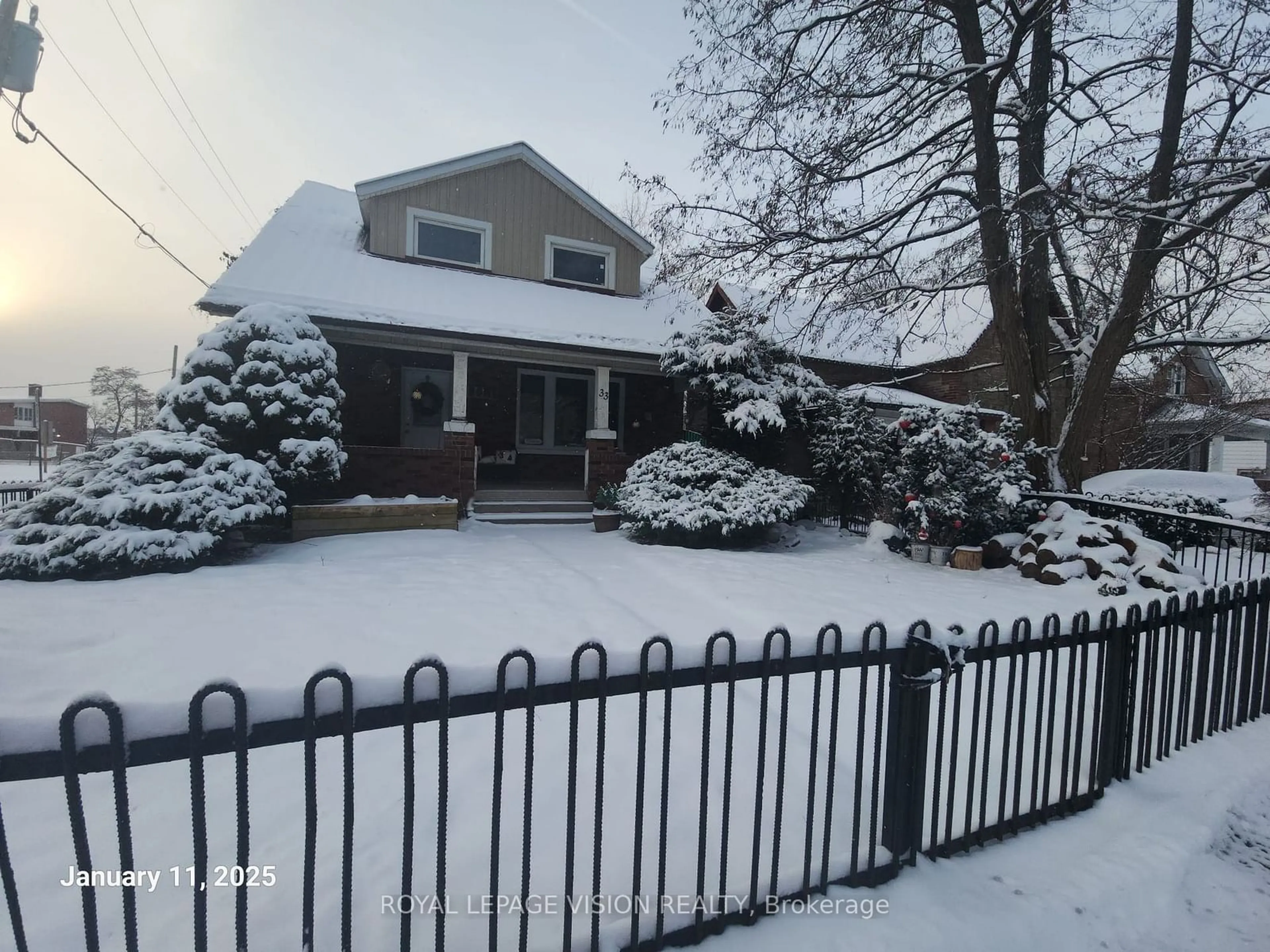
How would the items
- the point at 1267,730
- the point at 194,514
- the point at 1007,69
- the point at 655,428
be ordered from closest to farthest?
the point at 1267,730
the point at 194,514
the point at 1007,69
the point at 655,428

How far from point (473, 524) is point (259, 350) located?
373 centimetres

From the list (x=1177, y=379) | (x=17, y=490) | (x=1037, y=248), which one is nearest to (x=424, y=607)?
(x=1037, y=248)

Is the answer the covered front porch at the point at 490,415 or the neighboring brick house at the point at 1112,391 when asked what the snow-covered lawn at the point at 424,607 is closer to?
the covered front porch at the point at 490,415

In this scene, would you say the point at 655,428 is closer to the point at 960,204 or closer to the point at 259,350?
the point at 960,204

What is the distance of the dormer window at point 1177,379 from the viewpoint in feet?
50.0

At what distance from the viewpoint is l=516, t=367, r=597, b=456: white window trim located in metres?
13.5

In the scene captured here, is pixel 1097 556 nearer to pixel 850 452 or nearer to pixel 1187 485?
pixel 850 452

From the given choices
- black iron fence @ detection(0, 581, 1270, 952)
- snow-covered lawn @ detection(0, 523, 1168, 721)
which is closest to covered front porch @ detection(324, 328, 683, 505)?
snow-covered lawn @ detection(0, 523, 1168, 721)

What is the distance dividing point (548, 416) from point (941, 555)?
8.57m

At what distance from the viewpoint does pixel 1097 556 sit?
7023 mm

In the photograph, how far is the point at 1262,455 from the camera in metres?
30.7

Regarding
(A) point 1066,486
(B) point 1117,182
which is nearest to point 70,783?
(B) point 1117,182

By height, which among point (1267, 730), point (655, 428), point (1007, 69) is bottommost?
point (1267, 730)

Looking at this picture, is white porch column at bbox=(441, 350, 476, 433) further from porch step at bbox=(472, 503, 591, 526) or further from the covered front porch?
porch step at bbox=(472, 503, 591, 526)
